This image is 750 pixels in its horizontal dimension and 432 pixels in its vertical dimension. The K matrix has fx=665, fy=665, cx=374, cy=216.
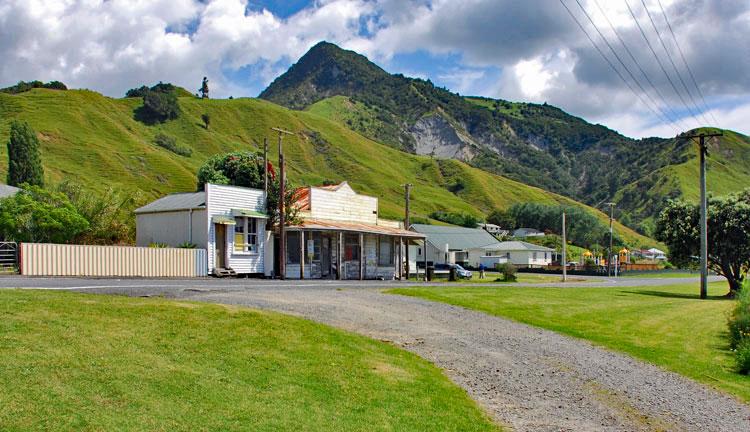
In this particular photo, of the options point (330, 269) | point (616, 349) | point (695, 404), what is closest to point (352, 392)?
point (695, 404)

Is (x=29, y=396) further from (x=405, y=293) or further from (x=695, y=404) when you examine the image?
(x=405, y=293)

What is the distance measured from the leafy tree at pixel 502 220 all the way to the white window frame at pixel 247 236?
4781 inches

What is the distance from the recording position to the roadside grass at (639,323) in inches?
666

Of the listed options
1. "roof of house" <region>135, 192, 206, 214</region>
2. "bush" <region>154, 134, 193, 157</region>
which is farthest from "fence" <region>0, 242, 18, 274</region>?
"bush" <region>154, 134, 193, 157</region>

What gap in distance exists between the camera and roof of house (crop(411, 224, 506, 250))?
91.6m

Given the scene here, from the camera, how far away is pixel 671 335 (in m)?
21.8

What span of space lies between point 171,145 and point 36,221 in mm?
100665

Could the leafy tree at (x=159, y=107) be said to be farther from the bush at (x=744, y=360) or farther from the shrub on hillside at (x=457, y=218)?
the bush at (x=744, y=360)

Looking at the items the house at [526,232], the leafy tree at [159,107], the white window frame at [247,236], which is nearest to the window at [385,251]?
the white window frame at [247,236]

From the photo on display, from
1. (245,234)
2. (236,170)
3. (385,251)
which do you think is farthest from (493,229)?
(245,234)

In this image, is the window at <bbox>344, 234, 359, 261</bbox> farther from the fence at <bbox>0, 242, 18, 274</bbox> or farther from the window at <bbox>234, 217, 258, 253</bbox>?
the fence at <bbox>0, 242, 18, 274</bbox>

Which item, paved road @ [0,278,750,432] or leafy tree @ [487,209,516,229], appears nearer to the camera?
paved road @ [0,278,750,432]

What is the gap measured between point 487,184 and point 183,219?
168 metres

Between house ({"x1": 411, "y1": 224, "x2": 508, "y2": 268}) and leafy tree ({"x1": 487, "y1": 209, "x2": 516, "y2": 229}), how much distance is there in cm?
5486
